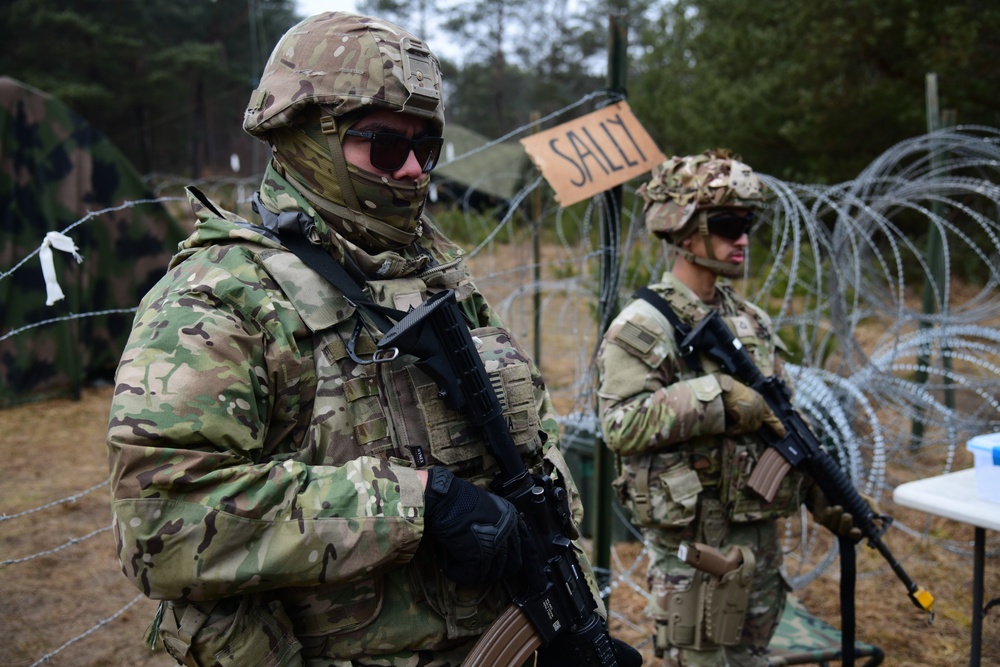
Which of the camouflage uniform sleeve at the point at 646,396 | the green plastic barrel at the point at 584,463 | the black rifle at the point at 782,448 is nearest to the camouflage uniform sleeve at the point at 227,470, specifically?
the camouflage uniform sleeve at the point at 646,396

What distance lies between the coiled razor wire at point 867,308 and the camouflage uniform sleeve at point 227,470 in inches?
28.1

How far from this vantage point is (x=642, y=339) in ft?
8.93

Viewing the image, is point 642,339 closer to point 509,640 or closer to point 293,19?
point 509,640

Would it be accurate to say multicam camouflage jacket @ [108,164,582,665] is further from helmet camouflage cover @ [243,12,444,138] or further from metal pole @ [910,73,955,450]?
metal pole @ [910,73,955,450]

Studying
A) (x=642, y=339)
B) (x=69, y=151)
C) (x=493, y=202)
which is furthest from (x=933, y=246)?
(x=493, y=202)

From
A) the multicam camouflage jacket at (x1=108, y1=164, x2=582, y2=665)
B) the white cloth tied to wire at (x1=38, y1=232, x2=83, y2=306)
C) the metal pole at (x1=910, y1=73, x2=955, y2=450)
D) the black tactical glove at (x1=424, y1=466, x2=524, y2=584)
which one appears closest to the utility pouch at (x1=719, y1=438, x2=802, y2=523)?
the multicam camouflage jacket at (x1=108, y1=164, x2=582, y2=665)

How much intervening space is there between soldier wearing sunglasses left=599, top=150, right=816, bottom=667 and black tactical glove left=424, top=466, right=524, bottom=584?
1.27 m

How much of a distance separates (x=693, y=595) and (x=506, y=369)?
1563mm

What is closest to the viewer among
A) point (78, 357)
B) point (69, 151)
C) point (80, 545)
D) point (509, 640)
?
point (509, 640)

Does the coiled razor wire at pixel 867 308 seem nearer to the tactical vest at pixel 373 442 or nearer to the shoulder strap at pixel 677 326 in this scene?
the shoulder strap at pixel 677 326

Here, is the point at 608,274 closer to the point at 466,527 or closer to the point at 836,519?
the point at 836,519

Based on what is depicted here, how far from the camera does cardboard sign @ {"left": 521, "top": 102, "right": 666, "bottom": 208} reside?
292 cm

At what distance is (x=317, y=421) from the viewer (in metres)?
1.46

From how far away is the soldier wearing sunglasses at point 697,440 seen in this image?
8.75 feet
